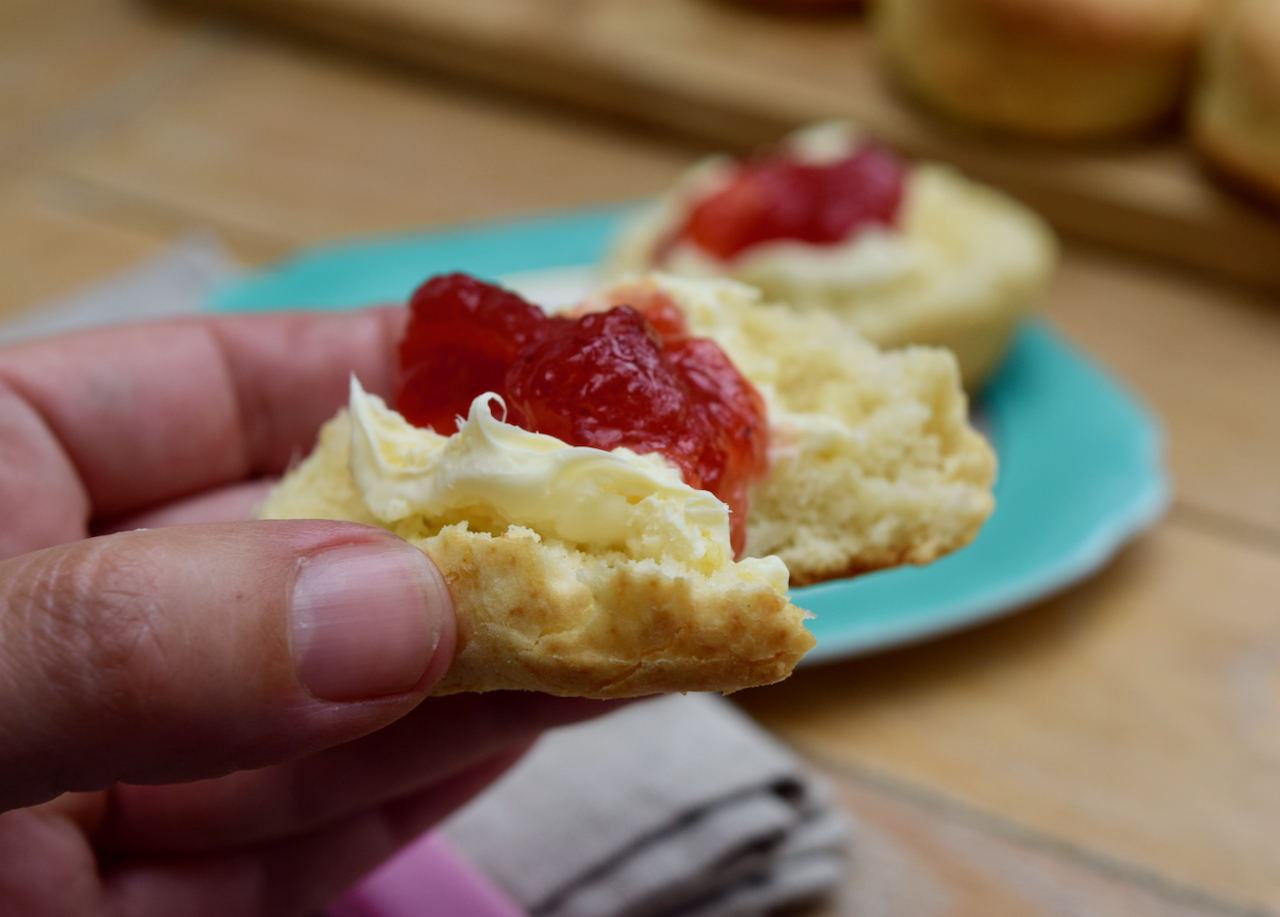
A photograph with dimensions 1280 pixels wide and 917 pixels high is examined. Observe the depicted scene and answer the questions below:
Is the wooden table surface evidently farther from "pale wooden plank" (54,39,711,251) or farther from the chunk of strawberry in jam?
the chunk of strawberry in jam

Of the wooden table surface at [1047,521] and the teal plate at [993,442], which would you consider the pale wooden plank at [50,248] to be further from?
the teal plate at [993,442]

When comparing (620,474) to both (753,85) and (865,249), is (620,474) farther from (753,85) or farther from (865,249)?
(753,85)

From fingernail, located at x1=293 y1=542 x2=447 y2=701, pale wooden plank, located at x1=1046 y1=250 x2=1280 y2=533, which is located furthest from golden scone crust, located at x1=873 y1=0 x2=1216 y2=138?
fingernail, located at x1=293 y1=542 x2=447 y2=701

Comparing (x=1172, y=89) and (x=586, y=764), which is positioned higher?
(x=1172, y=89)

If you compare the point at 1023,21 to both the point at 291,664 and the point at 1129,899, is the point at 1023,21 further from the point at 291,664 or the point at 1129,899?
the point at 291,664

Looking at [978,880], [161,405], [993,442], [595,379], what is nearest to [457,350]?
[595,379]

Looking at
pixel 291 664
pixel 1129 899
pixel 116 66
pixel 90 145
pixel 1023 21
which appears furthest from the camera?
pixel 116 66

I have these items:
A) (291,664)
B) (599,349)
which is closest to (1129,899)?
(599,349)
